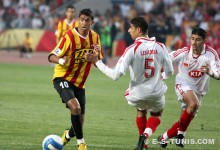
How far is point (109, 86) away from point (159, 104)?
12.1 meters

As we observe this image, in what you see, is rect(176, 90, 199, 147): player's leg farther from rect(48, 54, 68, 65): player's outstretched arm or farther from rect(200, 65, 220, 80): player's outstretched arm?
rect(48, 54, 68, 65): player's outstretched arm

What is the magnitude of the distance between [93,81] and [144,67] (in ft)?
45.7

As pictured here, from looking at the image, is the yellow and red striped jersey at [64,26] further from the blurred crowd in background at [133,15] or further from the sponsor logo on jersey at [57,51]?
the sponsor logo on jersey at [57,51]

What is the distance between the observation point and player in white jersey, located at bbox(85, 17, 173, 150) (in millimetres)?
10922

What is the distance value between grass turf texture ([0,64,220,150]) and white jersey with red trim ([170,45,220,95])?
3.63 ft

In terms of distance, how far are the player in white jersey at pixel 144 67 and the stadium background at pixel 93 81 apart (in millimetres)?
841

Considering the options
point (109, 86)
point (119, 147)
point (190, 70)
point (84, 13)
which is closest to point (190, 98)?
point (190, 70)

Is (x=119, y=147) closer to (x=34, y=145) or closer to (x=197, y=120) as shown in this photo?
(x=34, y=145)

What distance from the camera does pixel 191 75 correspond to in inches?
497

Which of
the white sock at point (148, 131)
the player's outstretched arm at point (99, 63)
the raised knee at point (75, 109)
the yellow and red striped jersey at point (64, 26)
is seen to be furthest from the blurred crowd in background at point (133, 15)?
the player's outstretched arm at point (99, 63)

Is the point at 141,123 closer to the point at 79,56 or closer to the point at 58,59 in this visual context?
the point at 79,56

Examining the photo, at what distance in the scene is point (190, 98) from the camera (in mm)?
12188

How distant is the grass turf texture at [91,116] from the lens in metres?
12.3

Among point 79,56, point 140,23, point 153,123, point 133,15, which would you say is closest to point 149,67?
point 140,23
